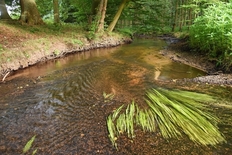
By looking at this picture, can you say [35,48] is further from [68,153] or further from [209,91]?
[209,91]

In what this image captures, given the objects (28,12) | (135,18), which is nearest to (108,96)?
(28,12)

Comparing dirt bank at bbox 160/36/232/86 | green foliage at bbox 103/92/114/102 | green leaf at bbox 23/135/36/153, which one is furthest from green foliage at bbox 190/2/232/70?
green leaf at bbox 23/135/36/153

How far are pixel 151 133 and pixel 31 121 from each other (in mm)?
2323

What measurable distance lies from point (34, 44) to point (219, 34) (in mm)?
7443

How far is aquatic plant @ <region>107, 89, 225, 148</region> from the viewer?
316 cm

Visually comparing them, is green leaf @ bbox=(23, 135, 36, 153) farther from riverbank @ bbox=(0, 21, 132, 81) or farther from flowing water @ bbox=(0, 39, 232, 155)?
riverbank @ bbox=(0, 21, 132, 81)

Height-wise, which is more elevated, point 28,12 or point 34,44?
point 28,12

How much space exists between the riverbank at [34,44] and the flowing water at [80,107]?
1.69 ft

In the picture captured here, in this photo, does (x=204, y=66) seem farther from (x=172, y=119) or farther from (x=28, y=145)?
(x=28, y=145)

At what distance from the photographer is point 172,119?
11.7ft

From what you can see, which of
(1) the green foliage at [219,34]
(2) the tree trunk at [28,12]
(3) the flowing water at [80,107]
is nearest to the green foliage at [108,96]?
(3) the flowing water at [80,107]

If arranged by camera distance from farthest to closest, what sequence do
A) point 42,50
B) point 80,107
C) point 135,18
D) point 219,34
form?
point 135,18 → point 42,50 → point 219,34 → point 80,107

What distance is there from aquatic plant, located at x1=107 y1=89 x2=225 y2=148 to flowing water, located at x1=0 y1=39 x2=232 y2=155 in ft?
0.45

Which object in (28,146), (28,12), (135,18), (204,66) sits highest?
(135,18)
